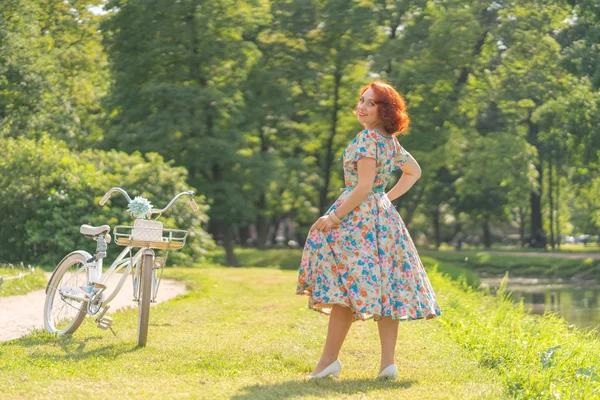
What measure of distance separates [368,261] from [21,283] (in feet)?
24.8

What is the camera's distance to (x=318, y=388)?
6.00m

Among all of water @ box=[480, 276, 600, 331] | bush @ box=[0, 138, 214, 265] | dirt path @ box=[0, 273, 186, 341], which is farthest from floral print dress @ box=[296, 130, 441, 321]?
bush @ box=[0, 138, 214, 265]

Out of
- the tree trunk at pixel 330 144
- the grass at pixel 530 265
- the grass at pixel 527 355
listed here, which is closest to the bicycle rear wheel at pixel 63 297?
the grass at pixel 527 355

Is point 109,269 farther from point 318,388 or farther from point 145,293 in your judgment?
point 318,388

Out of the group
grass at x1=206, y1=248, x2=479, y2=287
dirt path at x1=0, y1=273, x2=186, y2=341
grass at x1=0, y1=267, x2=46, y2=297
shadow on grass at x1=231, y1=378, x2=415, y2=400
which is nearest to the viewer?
shadow on grass at x1=231, y1=378, x2=415, y2=400

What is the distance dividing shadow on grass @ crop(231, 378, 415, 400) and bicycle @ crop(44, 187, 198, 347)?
1793 mm

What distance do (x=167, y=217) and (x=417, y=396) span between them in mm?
14951

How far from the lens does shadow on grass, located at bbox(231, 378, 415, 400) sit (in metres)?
5.69

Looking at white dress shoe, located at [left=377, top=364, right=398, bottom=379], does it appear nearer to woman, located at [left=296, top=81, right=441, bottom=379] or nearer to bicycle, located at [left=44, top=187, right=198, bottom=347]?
woman, located at [left=296, top=81, right=441, bottom=379]

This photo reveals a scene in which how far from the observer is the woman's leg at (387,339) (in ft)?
21.3

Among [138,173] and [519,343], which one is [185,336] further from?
[138,173]

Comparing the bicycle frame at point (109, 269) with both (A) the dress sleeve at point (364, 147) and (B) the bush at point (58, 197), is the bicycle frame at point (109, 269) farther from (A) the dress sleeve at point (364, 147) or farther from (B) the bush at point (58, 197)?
(B) the bush at point (58, 197)

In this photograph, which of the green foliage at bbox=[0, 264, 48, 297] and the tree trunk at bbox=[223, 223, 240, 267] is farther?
the tree trunk at bbox=[223, 223, 240, 267]

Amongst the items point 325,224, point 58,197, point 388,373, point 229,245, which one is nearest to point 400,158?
point 325,224
